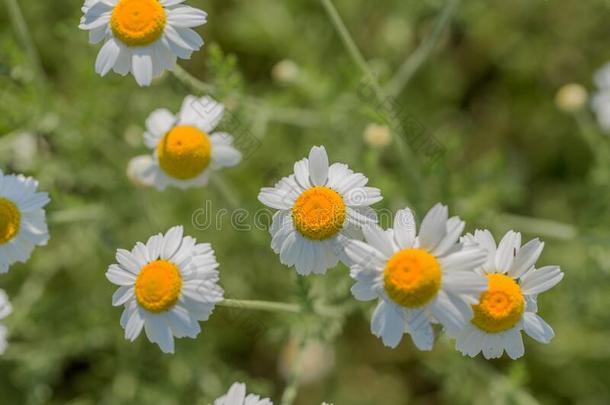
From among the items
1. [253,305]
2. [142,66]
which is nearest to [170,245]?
[253,305]

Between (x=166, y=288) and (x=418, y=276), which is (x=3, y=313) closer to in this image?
(x=166, y=288)

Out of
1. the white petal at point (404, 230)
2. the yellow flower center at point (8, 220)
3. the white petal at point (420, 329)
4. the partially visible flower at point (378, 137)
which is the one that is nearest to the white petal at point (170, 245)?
the yellow flower center at point (8, 220)

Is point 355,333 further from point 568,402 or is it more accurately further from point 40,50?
point 40,50

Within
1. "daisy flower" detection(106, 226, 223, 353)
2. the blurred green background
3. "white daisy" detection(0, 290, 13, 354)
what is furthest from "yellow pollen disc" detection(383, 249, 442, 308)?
"white daisy" detection(0, 290, 13, 354)

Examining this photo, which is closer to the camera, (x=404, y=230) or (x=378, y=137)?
(x=404, y=230)

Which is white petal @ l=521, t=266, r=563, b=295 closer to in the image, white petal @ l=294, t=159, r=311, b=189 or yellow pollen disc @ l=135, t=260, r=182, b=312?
white petal @ l=294, t=159, r=311, b=189

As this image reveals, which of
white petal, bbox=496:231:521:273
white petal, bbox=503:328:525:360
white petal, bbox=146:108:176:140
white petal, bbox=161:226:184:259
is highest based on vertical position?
white petal, bbox=496:231:521:273
